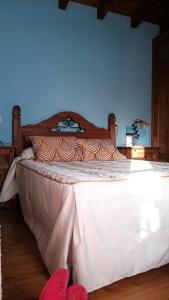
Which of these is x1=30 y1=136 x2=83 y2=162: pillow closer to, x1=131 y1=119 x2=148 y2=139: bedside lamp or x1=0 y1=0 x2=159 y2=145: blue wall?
x1=0 y1=0 x2=159 y2=145: blue wall

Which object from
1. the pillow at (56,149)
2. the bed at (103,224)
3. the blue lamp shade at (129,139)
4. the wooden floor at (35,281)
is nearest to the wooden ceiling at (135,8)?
the blue lamp shade at (129,139)

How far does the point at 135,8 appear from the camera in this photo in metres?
3.61

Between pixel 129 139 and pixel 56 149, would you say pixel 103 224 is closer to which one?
pixel 56 149

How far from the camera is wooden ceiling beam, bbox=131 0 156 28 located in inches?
135

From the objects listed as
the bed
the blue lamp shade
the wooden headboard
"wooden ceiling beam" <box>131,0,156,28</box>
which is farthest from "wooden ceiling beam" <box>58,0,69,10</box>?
the bed

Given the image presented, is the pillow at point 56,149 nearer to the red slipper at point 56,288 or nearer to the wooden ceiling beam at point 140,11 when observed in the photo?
the red slipper at point 56,288

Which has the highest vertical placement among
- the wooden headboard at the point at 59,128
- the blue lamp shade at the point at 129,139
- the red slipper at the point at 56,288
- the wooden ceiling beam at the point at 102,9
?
the wooden ceiling beam at the point at 102,9

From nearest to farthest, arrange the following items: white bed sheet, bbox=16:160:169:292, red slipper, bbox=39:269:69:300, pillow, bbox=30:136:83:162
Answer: red slipper, bbox=39:269:69:300 → white bed sheet, bbox=16:160:169:292 → pillow, bbox=30:136:83:162

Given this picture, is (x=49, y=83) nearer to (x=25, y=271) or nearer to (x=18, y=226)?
(x=18, y=226)

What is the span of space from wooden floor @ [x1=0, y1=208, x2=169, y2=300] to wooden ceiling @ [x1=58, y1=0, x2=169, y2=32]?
Answer: 10.1 feet

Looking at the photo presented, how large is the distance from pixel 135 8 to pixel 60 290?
390cm

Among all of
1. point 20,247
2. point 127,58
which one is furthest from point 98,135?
point 20,247

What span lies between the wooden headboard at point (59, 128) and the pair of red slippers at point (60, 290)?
2182 millimetres

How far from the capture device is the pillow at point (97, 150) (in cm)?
276
